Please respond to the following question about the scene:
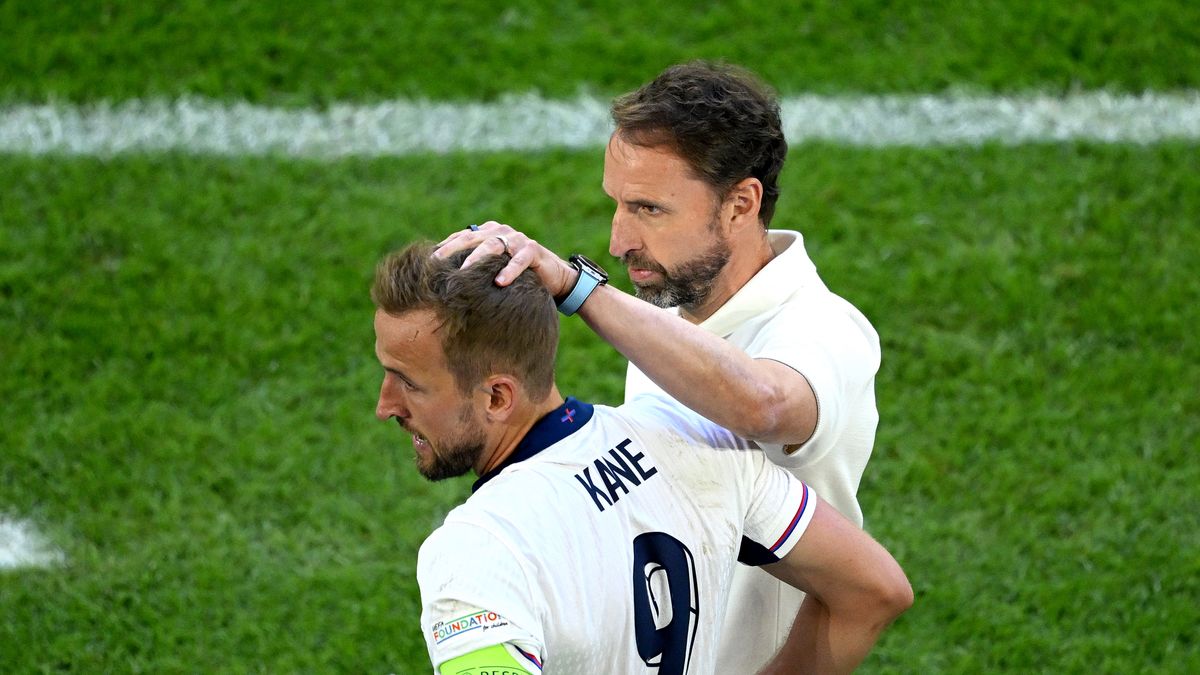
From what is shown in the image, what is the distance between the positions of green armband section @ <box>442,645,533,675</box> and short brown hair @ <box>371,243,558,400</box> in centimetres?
54

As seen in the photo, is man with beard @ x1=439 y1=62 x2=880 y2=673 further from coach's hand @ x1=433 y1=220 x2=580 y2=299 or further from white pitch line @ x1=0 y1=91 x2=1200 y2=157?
white pitch line @ x1=0 y1=91 x2=1200 y2=157

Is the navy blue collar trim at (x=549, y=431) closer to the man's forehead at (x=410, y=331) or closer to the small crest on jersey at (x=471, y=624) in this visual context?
the man's forehead at (x=410, y=331)

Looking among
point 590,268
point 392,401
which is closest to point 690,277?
point 590,268

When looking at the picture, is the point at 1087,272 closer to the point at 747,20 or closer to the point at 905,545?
the point at 905,545

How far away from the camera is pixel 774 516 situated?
2396mm

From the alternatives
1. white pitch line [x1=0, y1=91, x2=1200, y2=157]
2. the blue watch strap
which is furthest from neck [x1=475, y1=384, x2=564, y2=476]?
white pitch line [x1=0, y1=91, x2=1200, y2=157]

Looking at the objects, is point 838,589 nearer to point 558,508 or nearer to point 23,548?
point 558,508

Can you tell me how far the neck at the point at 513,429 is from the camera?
2309 millimetres

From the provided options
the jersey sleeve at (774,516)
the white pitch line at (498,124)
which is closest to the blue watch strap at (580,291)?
the jersey sleeve at (774,516)

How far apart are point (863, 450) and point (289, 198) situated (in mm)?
3023

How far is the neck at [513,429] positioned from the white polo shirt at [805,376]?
0.45 metres

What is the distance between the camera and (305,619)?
3.96 m

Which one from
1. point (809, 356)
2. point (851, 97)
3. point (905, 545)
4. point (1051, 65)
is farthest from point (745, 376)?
point (1051, 65)

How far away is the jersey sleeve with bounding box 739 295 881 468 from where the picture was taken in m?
2.53
